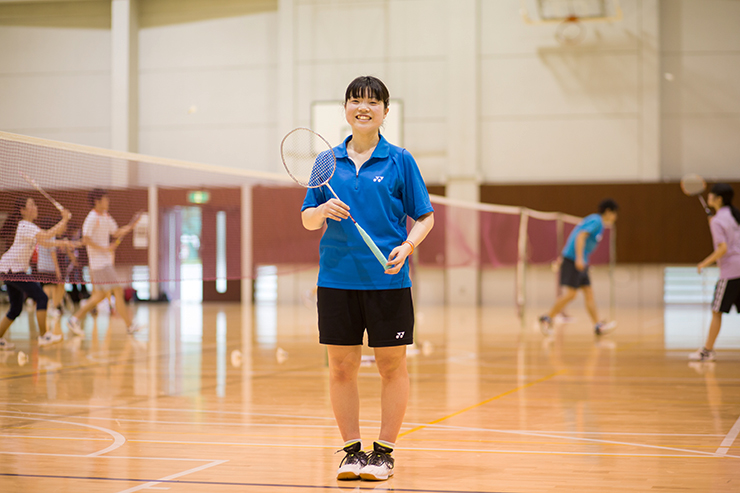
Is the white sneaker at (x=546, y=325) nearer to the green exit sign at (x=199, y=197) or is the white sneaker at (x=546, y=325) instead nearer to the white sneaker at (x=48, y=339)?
the green exit sign at (x=199, y=197)

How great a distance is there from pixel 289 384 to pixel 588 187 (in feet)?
48.6

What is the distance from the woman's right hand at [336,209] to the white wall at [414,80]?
56.5 feet

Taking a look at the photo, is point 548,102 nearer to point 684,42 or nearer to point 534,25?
point 534,25

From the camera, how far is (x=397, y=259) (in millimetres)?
3246

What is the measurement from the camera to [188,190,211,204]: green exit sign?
26.9 ft

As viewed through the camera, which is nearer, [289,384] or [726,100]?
[289,384]

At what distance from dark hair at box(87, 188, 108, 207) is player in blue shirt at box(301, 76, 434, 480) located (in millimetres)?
5213

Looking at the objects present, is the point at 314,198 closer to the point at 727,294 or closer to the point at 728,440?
the point at 728,440

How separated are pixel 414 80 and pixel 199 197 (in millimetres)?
13006

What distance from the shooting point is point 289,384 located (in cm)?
640

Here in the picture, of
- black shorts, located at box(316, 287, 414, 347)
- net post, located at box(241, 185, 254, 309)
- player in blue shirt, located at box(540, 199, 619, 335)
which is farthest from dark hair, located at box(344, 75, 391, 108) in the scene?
player in blue shirt, located at box(540, 199, 619, 335)

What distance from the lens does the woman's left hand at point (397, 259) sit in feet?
10.7

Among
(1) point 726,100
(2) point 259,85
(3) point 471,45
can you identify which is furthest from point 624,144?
(2) point 259,85

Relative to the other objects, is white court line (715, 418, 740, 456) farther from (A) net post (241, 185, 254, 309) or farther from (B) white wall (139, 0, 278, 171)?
(B) white wall (139, 0, 278, 171)
